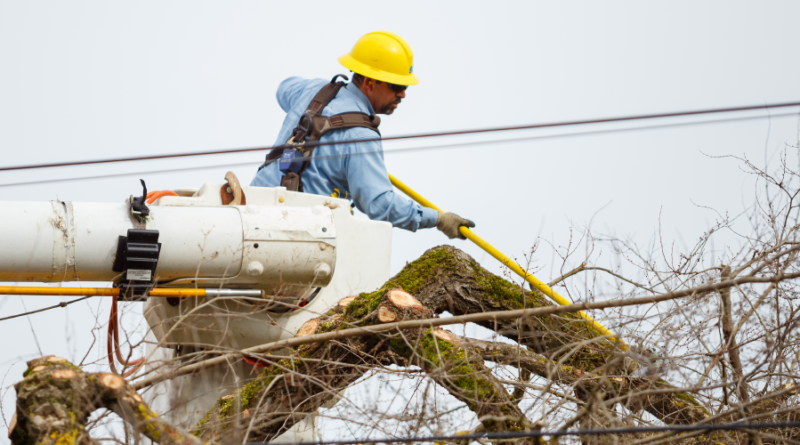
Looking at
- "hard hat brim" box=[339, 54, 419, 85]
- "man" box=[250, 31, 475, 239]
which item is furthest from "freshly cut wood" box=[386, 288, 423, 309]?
"hard hat brim" box=[339, 54, 419, 85]

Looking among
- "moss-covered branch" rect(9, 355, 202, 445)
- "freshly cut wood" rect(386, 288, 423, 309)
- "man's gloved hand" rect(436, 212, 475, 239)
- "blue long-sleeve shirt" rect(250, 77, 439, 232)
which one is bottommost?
"moss-covered branch" rect(9, 355, 202, 445)

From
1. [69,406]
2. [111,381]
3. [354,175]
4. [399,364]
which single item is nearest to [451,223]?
[354,175]

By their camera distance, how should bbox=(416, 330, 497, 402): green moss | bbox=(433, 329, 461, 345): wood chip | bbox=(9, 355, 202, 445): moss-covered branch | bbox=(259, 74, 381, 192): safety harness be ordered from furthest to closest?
bbox=(259, 74, 381, 192): safety harness < bbox=(433, 329, 461, 345): wood chip < bbox=(416, 330, 497, 402): green moss < bbox=(9, 355, 202, 445): moss-covered branch

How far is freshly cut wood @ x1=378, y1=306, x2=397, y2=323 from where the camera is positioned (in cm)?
369

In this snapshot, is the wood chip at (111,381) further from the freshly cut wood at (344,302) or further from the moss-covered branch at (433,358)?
the freshly cut wood at (344,302)

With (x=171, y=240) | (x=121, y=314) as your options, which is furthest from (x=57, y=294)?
(x=171, y=240)

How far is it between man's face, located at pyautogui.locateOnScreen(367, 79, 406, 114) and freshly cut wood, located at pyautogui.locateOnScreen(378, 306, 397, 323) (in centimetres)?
223

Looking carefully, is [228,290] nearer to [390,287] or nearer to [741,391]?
[390,287]

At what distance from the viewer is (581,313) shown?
4.11 meters

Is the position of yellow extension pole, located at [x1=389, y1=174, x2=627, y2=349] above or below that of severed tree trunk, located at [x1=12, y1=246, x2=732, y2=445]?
above

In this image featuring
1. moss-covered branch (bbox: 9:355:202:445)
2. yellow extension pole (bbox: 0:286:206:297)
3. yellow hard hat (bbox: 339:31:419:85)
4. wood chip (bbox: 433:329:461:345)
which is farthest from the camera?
yellow hard hat (bbox: 339:31:419:85)

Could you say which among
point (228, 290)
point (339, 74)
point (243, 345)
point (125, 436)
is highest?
point (339, 74)

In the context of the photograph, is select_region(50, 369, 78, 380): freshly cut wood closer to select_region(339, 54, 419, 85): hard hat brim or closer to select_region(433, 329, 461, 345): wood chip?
select_region(433, 329, 461, 345): wood chip

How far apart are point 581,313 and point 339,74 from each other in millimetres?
2322
